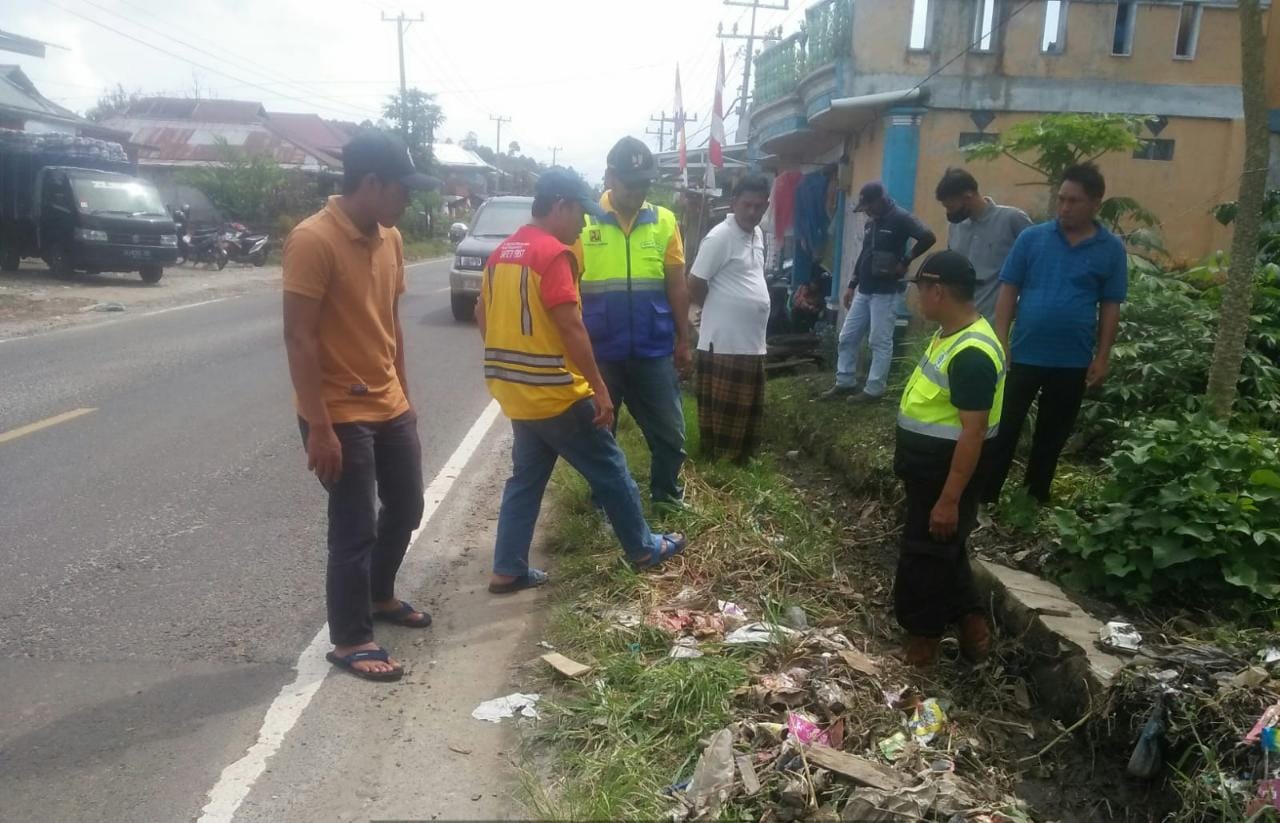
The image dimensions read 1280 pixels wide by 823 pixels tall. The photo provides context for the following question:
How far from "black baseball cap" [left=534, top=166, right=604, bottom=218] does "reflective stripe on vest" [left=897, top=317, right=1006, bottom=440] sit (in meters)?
1.62

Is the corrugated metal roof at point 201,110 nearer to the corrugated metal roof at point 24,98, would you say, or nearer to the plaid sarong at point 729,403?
the corrugated metal roof at point 24,98

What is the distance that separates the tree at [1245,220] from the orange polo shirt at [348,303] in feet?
12.2

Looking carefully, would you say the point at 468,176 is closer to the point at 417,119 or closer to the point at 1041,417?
the point at 417,119

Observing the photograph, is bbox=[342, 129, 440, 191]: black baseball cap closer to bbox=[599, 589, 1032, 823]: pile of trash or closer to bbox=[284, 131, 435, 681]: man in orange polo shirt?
bbox=[284, 131, 435, 681]: man in orange polo shirt

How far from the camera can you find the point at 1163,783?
2814 millimetres

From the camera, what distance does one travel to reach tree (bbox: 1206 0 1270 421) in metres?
4.25

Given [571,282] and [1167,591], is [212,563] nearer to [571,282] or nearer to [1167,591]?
[571,282]

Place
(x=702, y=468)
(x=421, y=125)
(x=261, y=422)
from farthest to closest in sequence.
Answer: (x=421, y=125) → (x=261, y=422) → (x=702, y=468)

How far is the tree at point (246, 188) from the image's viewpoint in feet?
102

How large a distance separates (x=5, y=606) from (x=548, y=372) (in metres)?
2.51

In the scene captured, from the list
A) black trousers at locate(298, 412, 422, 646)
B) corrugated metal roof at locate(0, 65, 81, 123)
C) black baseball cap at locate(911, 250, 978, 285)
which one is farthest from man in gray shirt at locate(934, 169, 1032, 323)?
corrugated metal roof at locate(0, 65, 81, 123)

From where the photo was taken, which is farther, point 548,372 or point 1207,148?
point 1207,148

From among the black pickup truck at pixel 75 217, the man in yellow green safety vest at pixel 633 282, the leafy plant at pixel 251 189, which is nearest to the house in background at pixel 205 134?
the leafy plant at pixel 251 189

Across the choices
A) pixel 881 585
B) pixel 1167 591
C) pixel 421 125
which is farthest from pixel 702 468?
pixel 421 125
